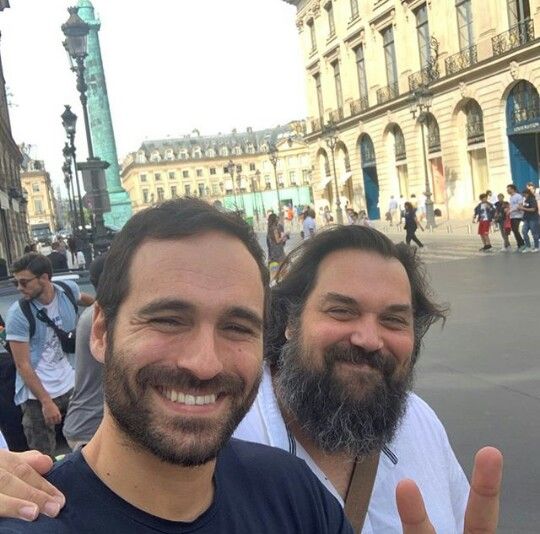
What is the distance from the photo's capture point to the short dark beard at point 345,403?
2.12 meters

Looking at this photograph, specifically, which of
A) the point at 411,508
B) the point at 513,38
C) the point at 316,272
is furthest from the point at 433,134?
the point at 411,508

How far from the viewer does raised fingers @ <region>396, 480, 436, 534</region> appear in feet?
4.77

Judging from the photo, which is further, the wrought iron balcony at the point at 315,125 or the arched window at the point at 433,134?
the wrought iron balcony at the point at 315,125

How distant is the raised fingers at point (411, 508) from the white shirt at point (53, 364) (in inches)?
160

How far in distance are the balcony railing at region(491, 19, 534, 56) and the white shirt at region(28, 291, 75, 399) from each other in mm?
28316

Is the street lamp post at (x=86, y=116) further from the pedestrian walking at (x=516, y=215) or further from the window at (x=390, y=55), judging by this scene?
the window at (x=390, y=55)

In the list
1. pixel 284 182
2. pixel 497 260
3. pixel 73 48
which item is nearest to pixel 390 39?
pixel 497 260

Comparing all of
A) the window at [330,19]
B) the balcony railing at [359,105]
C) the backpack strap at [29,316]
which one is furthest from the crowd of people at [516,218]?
the window at [330,19]

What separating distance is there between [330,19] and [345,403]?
50.0 meters

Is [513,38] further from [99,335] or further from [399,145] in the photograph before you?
[99,335]

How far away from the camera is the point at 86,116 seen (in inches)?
603

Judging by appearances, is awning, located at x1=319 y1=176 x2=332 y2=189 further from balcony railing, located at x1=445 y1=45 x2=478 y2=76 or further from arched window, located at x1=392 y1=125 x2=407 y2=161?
balcony railing, located at x1=445 y1=45 x2=478 y2=76

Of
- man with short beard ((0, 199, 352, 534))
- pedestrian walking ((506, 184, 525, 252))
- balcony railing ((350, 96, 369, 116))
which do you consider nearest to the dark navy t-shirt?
man with short beard ((0, 199, 352, 534))

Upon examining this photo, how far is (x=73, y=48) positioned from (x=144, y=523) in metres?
15.6
